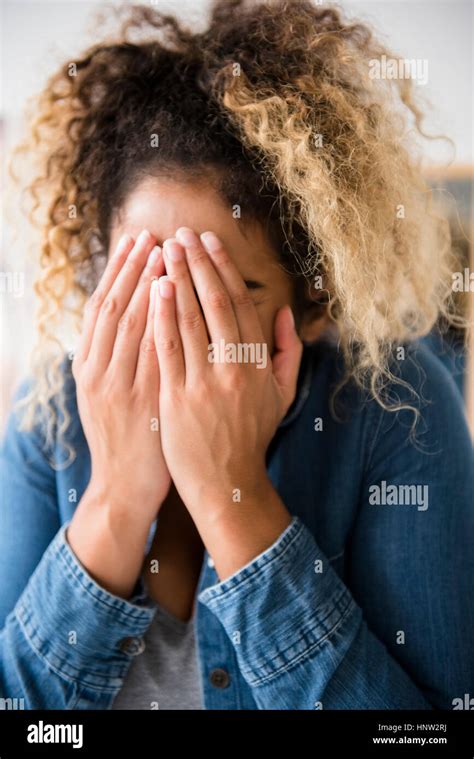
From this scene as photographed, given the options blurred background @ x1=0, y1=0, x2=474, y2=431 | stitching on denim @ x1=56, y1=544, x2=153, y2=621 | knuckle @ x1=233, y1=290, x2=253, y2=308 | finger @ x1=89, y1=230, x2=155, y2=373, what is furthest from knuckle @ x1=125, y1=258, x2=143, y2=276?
stitching on denim @ x1=56, y1=544, x2=153, y2=621

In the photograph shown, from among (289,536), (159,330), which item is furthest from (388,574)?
(159,330)

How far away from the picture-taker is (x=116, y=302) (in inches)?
27.8

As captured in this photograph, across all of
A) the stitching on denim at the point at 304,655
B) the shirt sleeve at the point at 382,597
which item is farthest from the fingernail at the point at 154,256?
the stitching on denim at the point at 304,655

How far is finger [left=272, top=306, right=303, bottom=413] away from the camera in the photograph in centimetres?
75

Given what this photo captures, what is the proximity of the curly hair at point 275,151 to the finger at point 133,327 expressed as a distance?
11cm

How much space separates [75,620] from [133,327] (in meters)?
0.32

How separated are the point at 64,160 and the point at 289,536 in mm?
527

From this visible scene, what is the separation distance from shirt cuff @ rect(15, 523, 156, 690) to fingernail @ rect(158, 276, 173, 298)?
11.9 inches

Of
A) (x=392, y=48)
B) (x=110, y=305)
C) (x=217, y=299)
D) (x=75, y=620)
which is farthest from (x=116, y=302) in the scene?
(x=392, y=48)

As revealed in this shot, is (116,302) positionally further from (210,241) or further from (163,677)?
(163,677)

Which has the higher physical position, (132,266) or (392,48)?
(392,48)

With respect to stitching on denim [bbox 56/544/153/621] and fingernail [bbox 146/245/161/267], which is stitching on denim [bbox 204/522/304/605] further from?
fingernail [bbox 146/245/161/267]
